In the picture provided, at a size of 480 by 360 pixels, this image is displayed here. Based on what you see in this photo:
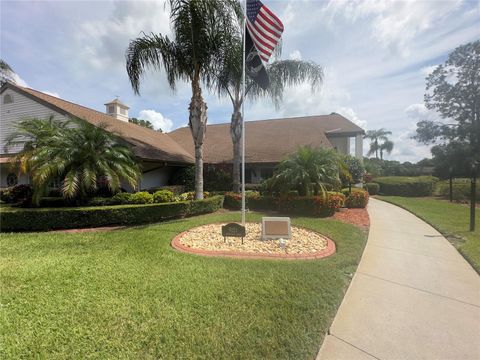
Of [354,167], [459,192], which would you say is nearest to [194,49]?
→ [354,167]

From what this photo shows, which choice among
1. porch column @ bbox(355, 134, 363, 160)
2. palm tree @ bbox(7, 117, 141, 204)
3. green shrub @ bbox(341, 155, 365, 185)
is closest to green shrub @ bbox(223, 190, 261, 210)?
palm tree @ bbox(7, 117, 141, 204)

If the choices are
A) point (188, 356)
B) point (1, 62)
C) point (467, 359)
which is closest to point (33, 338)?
point (188, 356)

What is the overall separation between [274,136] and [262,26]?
540 inches

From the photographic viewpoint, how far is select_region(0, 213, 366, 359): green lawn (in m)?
2.66

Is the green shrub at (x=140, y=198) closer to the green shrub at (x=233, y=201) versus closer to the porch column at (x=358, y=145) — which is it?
the green shrub at (x=233, y=201)

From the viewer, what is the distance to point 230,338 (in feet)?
9.05

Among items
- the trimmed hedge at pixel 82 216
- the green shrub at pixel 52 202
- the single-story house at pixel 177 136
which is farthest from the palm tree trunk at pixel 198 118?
the green shrub at pixel 52 202

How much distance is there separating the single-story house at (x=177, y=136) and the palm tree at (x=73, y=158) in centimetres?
165

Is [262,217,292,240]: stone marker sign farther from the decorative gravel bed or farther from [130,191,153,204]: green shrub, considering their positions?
[130,191,153,204]: green shrub

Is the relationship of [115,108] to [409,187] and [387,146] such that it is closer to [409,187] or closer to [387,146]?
[409,187]

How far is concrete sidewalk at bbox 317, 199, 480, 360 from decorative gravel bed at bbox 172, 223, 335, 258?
1.10m

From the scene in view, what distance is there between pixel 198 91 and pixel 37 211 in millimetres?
7670

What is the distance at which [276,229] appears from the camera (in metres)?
6.68

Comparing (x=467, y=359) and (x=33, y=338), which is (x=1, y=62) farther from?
(x=467, y=359)
